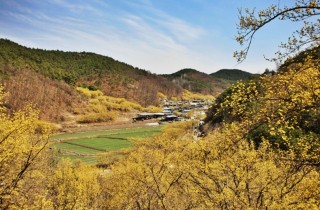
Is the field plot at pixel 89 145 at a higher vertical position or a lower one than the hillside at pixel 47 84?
lower

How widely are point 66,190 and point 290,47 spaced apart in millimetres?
24743

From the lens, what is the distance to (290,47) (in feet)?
22.1

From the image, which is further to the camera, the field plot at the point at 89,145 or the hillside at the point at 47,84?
the hillside at the point at 47,84

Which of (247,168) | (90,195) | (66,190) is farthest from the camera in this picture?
(90,195)

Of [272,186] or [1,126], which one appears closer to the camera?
[272,186]

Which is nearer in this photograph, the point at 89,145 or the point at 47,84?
the point at 89,145

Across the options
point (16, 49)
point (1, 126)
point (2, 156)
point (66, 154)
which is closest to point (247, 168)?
point (2, 156)

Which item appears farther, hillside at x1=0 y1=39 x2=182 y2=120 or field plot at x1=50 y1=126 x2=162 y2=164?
hillside at x1=0 y1=39 x2=182 y2=120

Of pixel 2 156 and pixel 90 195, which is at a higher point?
pixel 2 156

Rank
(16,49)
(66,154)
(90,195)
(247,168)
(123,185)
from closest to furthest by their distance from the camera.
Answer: (247,168) < (123,185) < (90,195) < (66,154) < (16,49)

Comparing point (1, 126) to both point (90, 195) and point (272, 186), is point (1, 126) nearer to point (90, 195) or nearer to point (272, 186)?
point (272, 186)

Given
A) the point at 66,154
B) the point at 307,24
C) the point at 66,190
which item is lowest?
the point at 66,154

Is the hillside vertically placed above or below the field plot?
above

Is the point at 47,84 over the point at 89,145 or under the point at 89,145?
over
